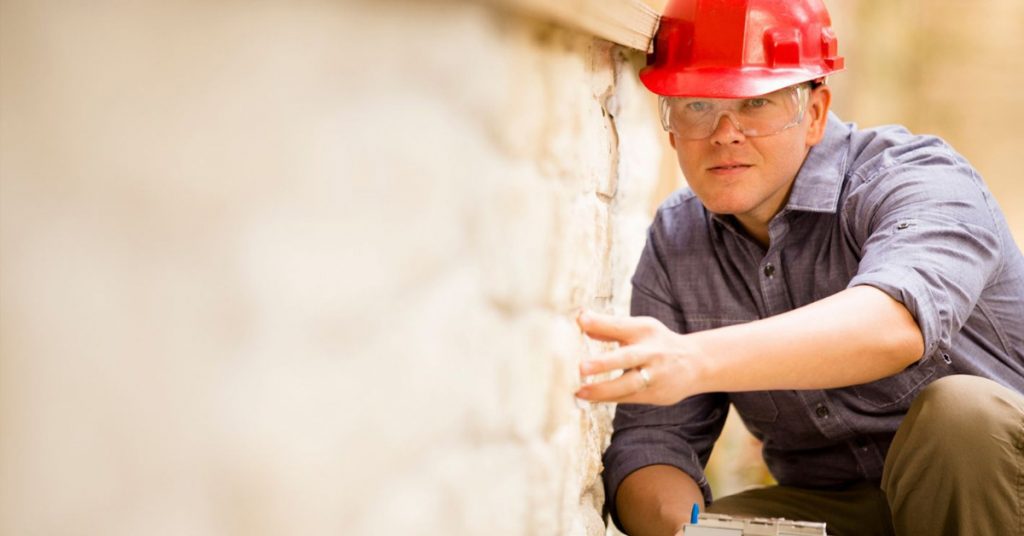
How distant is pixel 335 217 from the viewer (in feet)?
3.34

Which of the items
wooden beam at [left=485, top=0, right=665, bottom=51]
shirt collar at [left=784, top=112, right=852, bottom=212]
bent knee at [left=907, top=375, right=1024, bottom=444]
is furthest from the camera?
shirt collar at [left=784, top=112, right=852, bottom=212]

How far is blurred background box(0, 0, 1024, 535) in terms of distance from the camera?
2.86ft

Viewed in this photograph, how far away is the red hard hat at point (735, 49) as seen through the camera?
179cm

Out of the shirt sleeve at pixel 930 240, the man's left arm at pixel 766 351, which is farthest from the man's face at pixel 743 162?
the man's left arm at pixel 766 351

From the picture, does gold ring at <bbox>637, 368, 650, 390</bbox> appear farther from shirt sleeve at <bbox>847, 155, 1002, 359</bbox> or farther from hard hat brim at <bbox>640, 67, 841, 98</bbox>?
hard hat brim at <bbox>640, 67, 841, 98</bbox>

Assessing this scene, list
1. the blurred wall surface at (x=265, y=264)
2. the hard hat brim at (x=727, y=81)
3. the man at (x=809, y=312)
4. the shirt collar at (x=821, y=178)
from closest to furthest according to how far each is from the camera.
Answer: the blurred wall surface at (x=265, y=264) → the man at (x=809, y=312) → the hard hat brim at (x=727, y=81) → the shirt collar at (x=821, y=178)

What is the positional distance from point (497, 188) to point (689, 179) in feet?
2.62

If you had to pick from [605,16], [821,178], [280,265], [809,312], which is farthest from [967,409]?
[280,265]

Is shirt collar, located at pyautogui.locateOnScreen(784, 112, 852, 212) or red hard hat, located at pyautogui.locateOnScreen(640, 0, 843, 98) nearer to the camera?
red hard hat, located at pyautogui.locateOnScreen(640, 0, 843, 98)

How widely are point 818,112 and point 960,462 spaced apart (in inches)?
26.0

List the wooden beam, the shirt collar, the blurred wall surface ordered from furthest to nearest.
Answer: the shirt collar
the wooden beam
the blurred wall surface

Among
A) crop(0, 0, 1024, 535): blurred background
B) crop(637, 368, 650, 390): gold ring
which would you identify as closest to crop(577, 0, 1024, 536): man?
crop(637, 368, 650, 390): gold ring

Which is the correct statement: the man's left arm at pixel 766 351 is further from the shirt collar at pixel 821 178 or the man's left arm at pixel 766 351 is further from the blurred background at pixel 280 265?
the shirt collar at pixel 821 178

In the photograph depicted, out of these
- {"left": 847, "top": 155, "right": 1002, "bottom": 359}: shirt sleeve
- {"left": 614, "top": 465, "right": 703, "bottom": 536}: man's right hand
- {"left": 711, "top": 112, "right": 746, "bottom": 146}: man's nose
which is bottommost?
{"left": 614, "top": 465, "right": 703, "bottom": 536}: man's right hand
